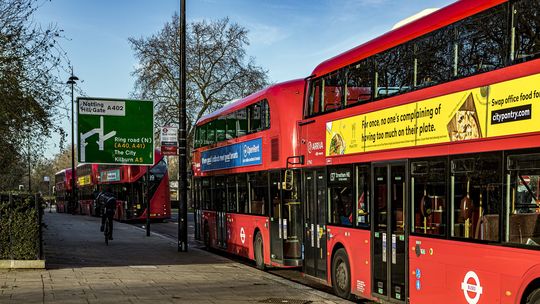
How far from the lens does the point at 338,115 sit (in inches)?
404

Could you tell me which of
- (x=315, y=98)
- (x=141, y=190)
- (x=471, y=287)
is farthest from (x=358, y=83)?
(x=141, y=190)

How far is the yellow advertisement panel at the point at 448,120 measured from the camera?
5.98 metres

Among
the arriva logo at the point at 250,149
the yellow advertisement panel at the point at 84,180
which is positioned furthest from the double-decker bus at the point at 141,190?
the arriva logo at the point at 250,149

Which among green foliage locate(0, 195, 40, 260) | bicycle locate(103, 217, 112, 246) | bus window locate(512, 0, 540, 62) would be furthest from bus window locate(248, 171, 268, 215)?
Answer: bus window locate(512, 0, 540, 62)

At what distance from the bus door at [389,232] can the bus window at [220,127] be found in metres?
8.57

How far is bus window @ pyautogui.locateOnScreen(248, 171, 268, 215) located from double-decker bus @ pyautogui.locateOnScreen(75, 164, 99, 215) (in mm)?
29059

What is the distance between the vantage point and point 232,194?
1636 cm

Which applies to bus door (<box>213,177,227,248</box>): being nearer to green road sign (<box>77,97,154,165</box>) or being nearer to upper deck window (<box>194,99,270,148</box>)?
upper deck window (<box>194,99,270,148</box>)

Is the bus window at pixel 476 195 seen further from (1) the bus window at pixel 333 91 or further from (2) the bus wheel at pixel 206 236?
(2) the bus wheel at pixel 206 236

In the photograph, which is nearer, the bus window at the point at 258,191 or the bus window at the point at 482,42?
the bus window at the point at 482,42

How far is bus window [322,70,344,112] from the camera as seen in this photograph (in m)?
10.3

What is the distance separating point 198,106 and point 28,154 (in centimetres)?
3684

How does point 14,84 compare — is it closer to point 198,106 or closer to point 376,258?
point 376,258

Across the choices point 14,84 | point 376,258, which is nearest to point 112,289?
point 376,258
